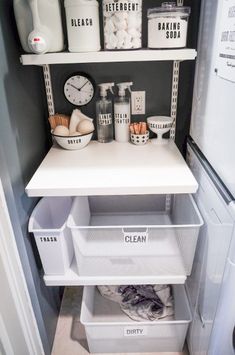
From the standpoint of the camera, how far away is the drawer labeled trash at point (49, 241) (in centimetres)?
104

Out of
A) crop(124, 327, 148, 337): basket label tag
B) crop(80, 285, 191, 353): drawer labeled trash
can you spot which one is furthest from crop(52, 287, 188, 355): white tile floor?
crop(124, 327, 148, 337): basket label tag

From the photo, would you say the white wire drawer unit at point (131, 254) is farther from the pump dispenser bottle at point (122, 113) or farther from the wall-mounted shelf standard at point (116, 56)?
the wall-mounted shelf standard at point (116, 56)

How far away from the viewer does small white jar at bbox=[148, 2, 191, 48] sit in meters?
0.91

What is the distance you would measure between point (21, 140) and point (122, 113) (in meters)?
0.48

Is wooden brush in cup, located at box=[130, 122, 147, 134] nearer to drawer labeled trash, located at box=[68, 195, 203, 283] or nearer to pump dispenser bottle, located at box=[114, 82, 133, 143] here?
pump dispenser bottle, located at box=[114, 82, 133, 143]

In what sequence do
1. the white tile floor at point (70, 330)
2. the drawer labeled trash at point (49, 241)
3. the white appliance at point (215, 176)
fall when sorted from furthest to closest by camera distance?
the white tile floor at point (70, 330) → the drawer labeled trash at point (49, 241) → the white appliance at point (215, 176)

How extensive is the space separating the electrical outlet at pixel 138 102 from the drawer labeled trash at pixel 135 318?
928 millimetres

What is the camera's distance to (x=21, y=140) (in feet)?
3.35

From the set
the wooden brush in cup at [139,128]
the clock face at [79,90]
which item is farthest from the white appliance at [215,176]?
the clock face at [79,90]

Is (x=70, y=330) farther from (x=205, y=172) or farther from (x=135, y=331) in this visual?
(x=205, y=172)

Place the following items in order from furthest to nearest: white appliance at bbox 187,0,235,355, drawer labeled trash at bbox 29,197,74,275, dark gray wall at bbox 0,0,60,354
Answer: drawer labeled trash at bbox 29,197,74,275, dark gray wall at bbox 0,0,60,354, white appliance at bbox 187,0,235,355

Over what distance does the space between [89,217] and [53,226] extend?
0.23m

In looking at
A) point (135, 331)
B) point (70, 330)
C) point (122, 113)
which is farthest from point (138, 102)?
point (70, 330)

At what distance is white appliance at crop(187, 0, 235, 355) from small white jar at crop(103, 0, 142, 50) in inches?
10.5
